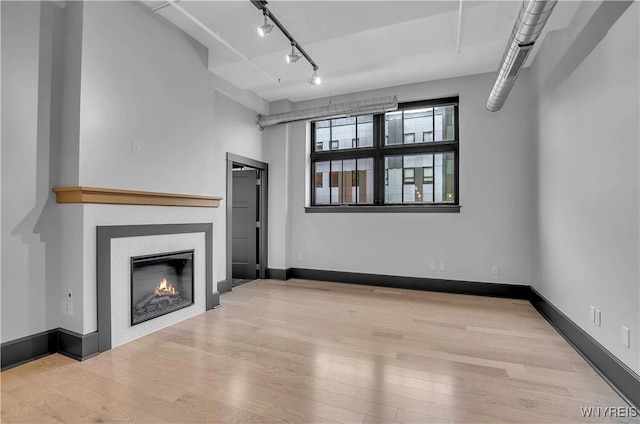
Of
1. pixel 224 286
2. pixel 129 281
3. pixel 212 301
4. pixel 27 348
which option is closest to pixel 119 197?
pixel 129 281

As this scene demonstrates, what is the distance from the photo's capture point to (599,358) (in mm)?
2322

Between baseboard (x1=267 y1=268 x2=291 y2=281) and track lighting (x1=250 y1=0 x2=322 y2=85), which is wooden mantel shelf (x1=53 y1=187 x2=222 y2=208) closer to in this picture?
track lighting (x1=250 y1=0 x2=322 y2=85)

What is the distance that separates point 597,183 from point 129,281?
13.6 feet

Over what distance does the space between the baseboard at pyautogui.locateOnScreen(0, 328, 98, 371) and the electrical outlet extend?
4011mm

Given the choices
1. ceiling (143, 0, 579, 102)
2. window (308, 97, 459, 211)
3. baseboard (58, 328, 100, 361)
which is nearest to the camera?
baseboard (58, 328, 100, 361)

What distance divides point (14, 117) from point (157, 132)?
1.09m

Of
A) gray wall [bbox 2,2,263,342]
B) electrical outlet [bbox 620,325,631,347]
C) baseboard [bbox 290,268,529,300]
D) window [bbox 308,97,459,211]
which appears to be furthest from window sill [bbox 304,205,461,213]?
gray wall [bbox 2,2,263,342]

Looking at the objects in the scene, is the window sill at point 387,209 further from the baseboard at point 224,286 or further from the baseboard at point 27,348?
the baseboard at point 27,348

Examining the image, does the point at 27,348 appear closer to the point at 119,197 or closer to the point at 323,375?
the point at 119,197

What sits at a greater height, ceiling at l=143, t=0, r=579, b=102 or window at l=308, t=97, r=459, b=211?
ceiling at l=143, t=0, r=579, b=102

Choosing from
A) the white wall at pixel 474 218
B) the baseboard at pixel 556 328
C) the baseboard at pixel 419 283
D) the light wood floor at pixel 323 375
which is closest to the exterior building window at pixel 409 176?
the white wall at pixel 474 218

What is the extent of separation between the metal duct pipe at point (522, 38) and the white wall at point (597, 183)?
17.4 inches

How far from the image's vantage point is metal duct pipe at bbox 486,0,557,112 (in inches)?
87.1

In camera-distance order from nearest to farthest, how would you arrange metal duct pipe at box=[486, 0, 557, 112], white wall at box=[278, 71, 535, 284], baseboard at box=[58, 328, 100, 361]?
metal duct pipe at box=[486, 0, 557, 112]
baseboard at box=[58, 328, 100, 361]
white wall at box=[278, 71, 535, 284]
